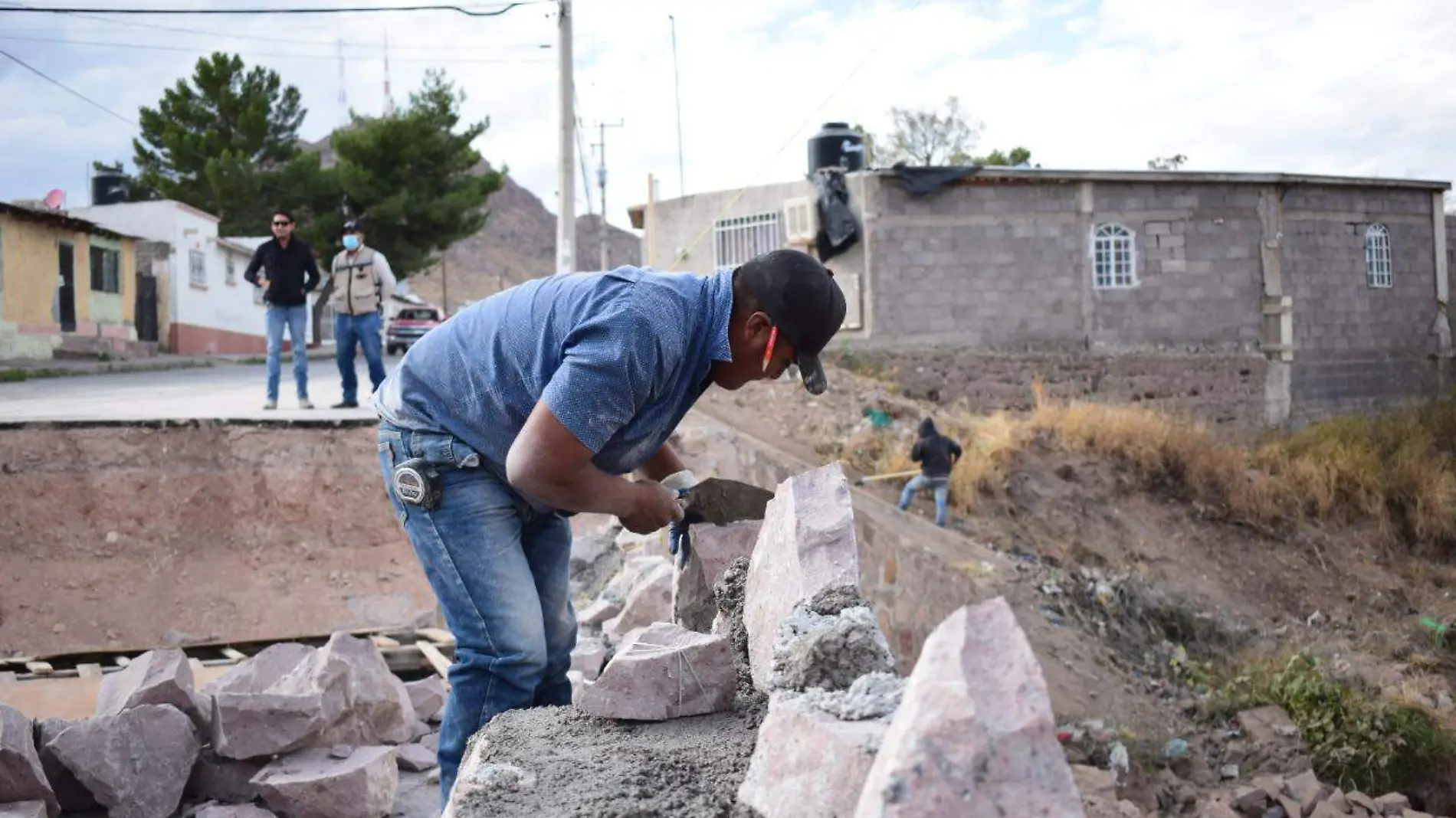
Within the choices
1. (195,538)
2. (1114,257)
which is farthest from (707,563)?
(1114,257)

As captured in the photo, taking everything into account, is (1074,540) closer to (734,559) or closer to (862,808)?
(734,559)

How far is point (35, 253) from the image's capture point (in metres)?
19.1

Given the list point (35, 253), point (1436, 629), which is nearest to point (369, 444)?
point (1436, 629)

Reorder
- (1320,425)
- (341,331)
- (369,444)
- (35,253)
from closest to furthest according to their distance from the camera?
(369,444)
(341,331)
(1320,425)
(35,253)

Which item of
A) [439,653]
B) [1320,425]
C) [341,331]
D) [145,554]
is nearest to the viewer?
[439,653]

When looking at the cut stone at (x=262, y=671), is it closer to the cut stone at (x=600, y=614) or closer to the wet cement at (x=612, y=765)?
the cut stone at (x=600, y=614)

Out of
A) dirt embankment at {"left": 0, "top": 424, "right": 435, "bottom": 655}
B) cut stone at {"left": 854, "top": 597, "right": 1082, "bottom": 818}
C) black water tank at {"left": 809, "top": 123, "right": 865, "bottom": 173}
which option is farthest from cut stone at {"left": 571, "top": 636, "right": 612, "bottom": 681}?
black water tank at {"left": 809, "top": 123, "right": 865, "bottom": 173}

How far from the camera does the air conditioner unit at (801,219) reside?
15750 mm

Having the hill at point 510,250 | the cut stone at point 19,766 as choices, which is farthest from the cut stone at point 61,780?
the hill at point 510,250

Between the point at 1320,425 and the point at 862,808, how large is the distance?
54.5 ft

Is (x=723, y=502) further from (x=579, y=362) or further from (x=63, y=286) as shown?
(x=63, y=286)

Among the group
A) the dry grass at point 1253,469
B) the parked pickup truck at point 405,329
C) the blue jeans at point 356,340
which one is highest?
the parked pickup truck at point 405,329

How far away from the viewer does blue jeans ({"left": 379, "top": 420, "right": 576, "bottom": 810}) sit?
2.59 metres

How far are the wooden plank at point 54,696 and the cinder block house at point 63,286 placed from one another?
14990mm
